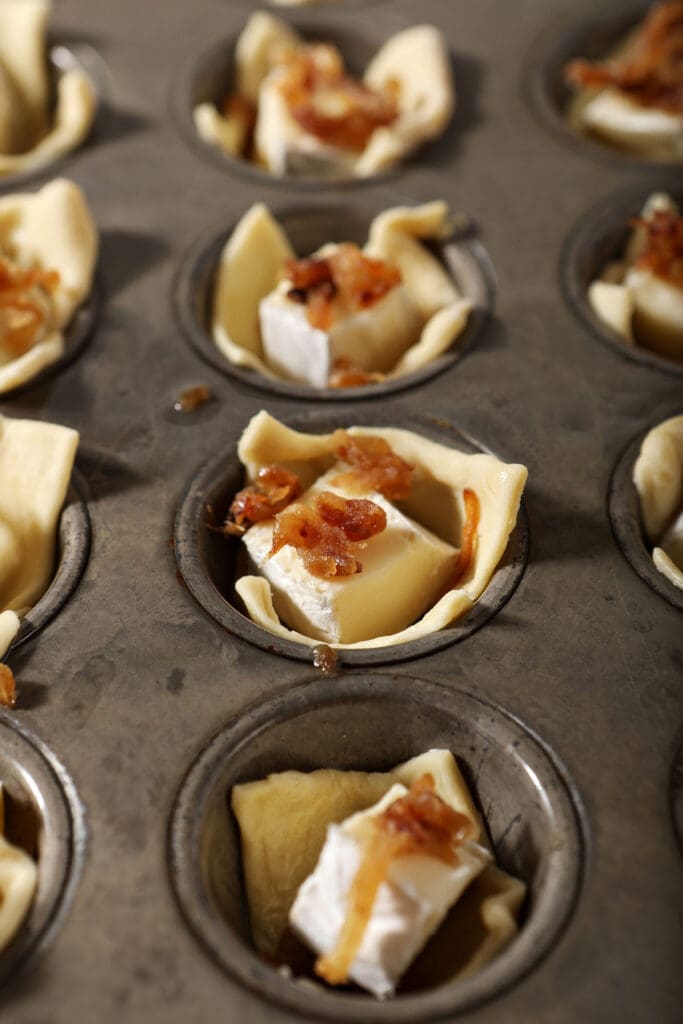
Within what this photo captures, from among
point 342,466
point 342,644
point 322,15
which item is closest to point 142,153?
point 322,15

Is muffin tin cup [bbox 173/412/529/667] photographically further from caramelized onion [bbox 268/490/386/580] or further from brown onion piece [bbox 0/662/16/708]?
brown onion piece [bbox 0/662/16/708]

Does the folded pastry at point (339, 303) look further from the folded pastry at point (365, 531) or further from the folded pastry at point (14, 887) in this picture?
the folded pastry at point (14, 887)

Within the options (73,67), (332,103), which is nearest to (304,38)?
(332,103)

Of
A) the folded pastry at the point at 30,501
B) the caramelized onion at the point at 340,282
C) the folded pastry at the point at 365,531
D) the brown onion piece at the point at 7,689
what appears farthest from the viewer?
the caramelized onion at the point at 340,282

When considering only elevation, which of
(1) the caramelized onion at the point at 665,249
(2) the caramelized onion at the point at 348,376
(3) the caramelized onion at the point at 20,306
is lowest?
(2) the caramelized onion at the point at 348,376

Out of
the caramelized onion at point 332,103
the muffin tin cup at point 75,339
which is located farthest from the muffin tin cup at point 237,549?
the caramelized onion at point 332,103

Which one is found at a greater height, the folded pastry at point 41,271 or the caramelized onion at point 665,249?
the folded pastry at point 41,271

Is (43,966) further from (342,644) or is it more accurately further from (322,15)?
(322,15)
